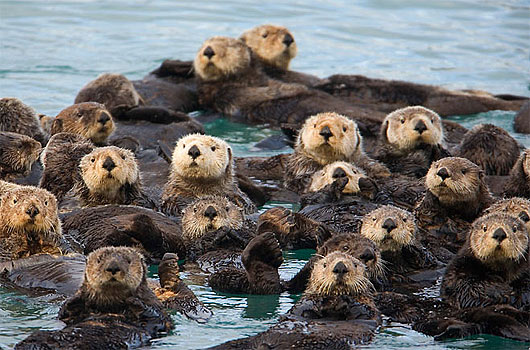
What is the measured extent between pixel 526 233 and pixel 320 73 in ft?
39.2

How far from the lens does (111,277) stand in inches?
244

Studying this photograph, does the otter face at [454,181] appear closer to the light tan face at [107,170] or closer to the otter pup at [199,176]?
the otter pup at [199,176]

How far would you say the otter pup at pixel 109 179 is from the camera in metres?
8.84

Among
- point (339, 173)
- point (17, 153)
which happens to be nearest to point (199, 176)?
point (339, 173)

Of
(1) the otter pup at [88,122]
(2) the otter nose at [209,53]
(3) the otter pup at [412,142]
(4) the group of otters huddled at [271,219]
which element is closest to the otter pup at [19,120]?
(4) the group of otters huddled at [271,219]

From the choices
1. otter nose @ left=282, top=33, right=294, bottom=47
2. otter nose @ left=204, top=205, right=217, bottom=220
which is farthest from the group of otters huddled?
otter nose @ left=282, top=33, right=294, bottom=47

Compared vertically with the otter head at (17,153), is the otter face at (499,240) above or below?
above

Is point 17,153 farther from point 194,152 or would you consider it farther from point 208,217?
point 208,217

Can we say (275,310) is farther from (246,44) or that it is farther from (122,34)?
(122,34)

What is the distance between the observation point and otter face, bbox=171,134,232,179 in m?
9.38

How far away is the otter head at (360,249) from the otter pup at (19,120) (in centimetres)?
431

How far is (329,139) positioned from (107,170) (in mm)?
2529

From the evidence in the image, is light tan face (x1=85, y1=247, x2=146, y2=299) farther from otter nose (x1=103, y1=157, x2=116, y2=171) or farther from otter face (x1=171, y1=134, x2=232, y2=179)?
otter face (x1=171, y1=134, x2=232, y2=179)

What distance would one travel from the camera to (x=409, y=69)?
61.9ft
